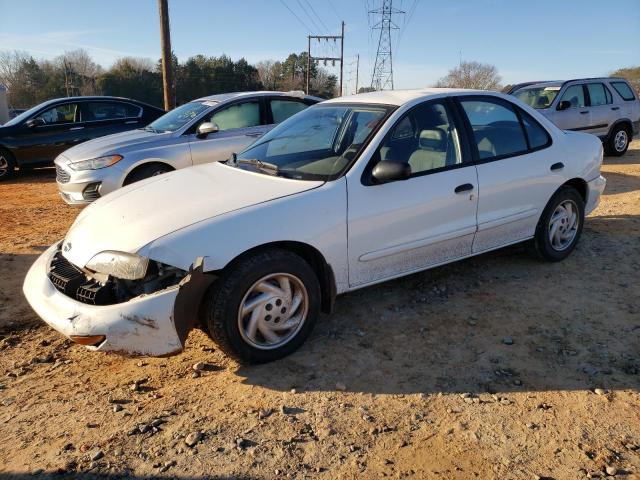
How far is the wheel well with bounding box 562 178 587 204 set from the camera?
4770mm

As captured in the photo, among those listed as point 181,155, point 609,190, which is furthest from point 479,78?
point 181,155

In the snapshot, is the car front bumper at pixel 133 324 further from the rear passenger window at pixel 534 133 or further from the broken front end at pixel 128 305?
the rear passenger window at pixel 534 133

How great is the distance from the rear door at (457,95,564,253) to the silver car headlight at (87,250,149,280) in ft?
8.55

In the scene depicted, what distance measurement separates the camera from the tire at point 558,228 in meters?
4.62

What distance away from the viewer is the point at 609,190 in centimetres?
798

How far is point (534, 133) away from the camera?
4.53 m

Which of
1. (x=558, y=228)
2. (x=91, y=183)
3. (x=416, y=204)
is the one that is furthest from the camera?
(x=91, y=183)

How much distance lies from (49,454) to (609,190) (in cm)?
835

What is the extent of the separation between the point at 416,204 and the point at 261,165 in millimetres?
1206

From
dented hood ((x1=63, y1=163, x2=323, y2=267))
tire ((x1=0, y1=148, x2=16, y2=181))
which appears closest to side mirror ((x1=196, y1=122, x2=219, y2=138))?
dented hood ((x1=63, y1=163, x2=323, y2=267))

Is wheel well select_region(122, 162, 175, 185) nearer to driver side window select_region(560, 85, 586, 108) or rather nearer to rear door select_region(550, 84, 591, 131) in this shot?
rear door select_region(550, 84, 591, 131)

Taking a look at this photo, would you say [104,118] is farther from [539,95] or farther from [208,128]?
[539,95]

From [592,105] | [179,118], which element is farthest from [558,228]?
[592,105]

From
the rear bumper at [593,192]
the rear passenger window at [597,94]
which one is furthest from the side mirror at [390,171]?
the rear passenger window at [597,94]
